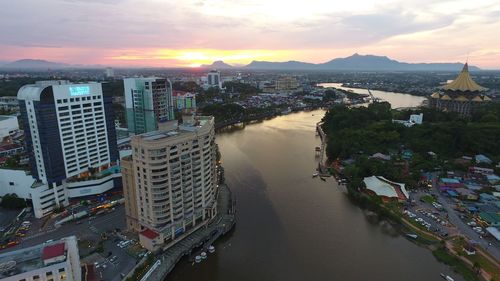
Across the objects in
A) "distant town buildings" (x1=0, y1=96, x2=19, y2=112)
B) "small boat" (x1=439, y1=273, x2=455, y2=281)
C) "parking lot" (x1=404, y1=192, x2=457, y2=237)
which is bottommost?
"small boat" (x1=439, y1=273, x2=455, y2=281)

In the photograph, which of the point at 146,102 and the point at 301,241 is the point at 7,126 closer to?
the point at 146,102

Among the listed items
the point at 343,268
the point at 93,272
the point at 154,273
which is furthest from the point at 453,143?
the point at 93,272

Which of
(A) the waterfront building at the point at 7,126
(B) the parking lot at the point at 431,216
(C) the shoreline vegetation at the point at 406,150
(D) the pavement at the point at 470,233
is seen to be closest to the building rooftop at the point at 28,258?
(C) the shoreline vegetation at the point at 406,150

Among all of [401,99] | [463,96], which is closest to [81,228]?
[463,96]

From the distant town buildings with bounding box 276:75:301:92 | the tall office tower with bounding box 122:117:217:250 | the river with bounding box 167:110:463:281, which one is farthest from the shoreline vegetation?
the distant town buildings with bounding box 276:75:301:92

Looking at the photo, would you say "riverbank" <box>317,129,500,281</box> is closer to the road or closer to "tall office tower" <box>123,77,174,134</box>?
the road

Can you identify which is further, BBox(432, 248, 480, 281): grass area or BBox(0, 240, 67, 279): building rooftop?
BBox(432, 248, 480, 281): grass area

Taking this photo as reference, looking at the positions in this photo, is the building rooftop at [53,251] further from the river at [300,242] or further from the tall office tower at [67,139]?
the tall office tower at [67,139]
